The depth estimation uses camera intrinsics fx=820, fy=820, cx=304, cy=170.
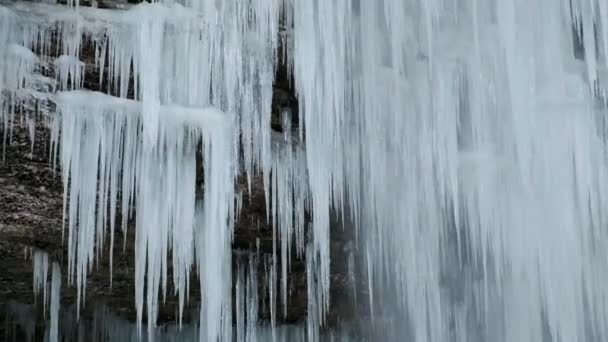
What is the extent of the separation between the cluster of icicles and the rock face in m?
0.11

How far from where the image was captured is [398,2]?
4.17 meters

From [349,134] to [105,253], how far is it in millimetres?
1638

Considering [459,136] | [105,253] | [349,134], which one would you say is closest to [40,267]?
[105,253]

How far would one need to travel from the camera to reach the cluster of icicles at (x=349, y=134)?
150 inches

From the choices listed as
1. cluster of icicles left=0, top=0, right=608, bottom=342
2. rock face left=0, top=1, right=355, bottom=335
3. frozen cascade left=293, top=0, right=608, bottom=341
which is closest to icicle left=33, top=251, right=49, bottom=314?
rock face left=0, top=1, right=355, bottom=335

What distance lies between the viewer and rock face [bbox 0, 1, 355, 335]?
4.08m

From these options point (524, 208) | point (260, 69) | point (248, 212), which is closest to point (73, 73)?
point (260, 69)

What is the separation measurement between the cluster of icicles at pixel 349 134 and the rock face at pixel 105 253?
4.3 inches

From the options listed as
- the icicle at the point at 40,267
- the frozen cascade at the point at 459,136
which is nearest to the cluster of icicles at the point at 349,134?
the frozen cascade at the point at 459,136

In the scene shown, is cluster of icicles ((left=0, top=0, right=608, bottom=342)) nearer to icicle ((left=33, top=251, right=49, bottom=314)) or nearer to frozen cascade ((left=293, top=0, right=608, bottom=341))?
frozen cascade ((left=293, top=0, right=608, bottom=341))

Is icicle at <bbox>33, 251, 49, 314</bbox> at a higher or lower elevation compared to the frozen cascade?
lower

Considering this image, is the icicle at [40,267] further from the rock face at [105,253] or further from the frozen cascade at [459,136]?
the frozen cascade at [459,136]

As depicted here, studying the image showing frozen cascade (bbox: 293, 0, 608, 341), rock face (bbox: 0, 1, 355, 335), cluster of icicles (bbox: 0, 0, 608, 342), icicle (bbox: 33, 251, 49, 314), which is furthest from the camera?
icicle (bbox: 33, 251, 49, 314)

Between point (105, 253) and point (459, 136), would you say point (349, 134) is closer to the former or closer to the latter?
point (459, 136)
